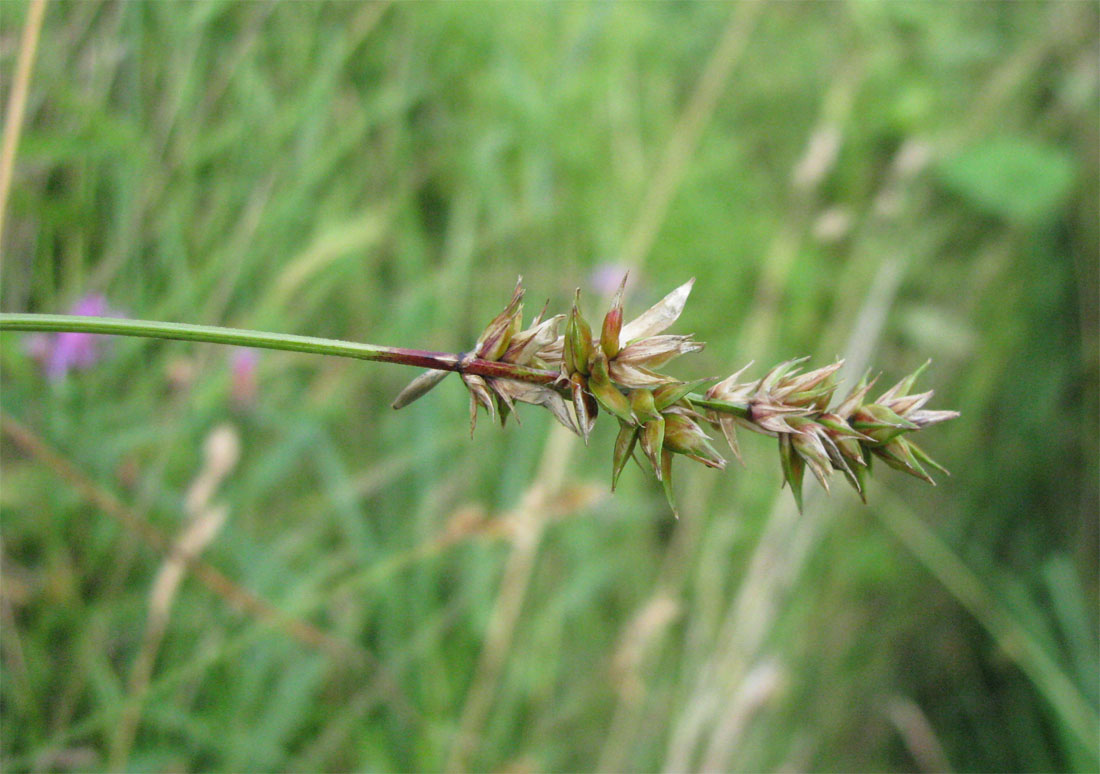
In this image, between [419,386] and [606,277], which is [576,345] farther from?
[606,277]

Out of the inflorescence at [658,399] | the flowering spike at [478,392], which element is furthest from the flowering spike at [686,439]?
the flowering spike at [478,392]

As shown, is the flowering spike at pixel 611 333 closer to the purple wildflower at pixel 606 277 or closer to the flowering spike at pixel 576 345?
the flowering spike at pixel 576 345

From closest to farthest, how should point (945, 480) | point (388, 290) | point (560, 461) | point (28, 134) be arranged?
point (28, 134)
point (560, 461)
point (388, 290)
point (945, 480)

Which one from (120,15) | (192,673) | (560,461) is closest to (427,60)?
(120,15)

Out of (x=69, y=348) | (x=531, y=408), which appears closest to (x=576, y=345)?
(x=69, y=348)

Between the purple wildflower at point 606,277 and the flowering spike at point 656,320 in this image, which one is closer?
the flowering spike at point 656,320

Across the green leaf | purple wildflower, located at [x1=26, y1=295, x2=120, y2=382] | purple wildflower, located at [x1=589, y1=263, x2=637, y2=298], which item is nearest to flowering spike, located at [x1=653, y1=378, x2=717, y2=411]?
purple wildflower, located at [x1=26, y1=295, x2=120, y2=382]

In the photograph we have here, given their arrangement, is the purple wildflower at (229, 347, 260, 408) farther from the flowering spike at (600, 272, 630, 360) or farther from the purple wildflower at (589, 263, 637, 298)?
the flowering spike at (600, 272, 630, 360)

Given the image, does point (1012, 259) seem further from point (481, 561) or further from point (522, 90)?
point (481, 561)

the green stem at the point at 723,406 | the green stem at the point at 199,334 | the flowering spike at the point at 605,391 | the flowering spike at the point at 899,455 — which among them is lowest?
the flowering spike at the point at 899,455
